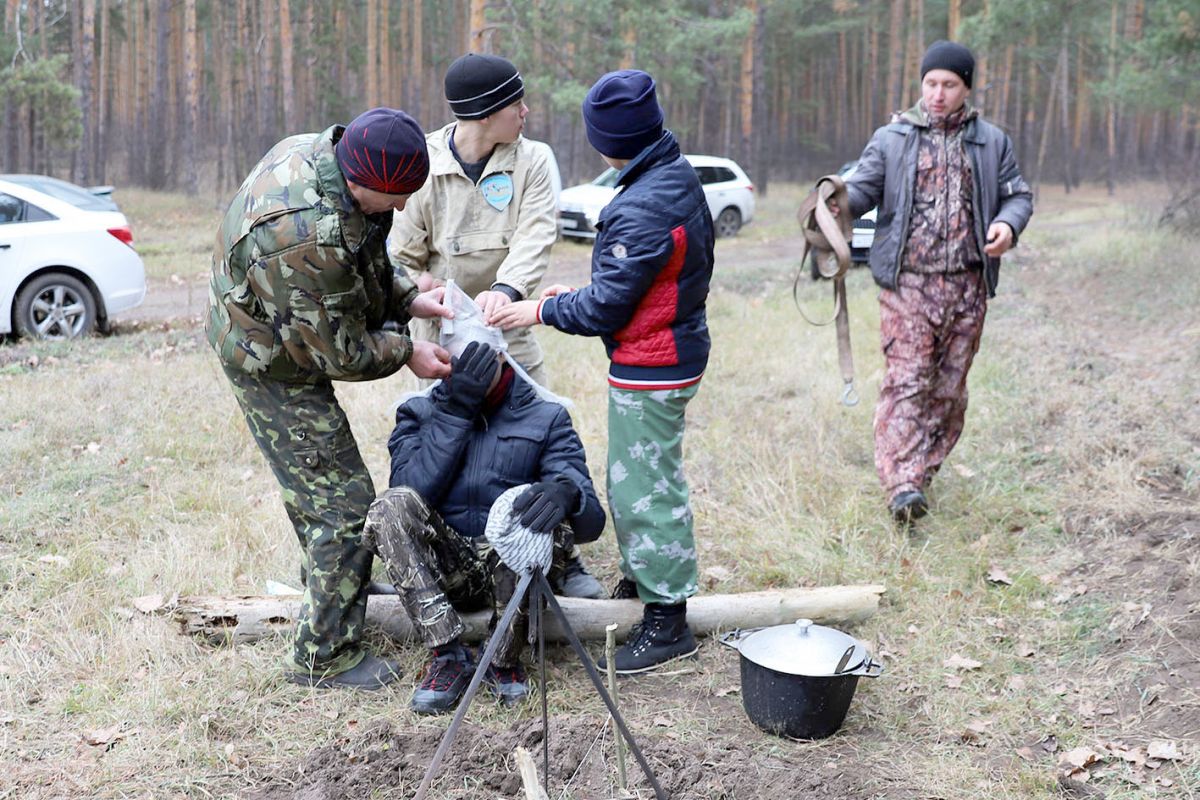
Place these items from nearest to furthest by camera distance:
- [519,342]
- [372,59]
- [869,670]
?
[869,670]
[519,342]
[372,59]

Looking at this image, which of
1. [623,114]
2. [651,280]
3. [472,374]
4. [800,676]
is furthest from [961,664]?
[623,114]

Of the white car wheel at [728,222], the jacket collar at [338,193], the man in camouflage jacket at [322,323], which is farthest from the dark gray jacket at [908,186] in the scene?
the white car wheel at [728,222]

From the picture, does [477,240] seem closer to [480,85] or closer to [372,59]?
[480,85]

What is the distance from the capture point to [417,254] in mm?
4477

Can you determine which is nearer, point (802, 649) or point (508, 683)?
point (802, 649)

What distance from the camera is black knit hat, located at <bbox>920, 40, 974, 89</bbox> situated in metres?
4.66

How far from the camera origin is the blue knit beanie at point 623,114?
342 cm

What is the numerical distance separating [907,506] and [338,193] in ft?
10.2

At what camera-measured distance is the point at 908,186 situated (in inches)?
191

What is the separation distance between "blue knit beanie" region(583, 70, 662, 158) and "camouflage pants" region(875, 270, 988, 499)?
195 centimetres

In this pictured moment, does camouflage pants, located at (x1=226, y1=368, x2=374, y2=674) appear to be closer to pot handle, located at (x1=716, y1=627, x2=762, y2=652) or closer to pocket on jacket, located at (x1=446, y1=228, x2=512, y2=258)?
pocket on jacket, located at (x1=446, y1=228, x2=512, y2=258)

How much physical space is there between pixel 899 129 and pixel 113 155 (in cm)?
3105

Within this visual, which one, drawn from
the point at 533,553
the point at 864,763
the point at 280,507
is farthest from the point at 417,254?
the point at 864,763

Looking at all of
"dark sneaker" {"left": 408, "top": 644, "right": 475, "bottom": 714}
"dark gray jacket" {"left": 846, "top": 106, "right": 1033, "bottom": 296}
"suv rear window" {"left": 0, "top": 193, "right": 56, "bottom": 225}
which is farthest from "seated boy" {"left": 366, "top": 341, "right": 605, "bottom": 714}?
"suv rear window" {"left": 0, "top": 193, "right": 56, "bottom": 225}
